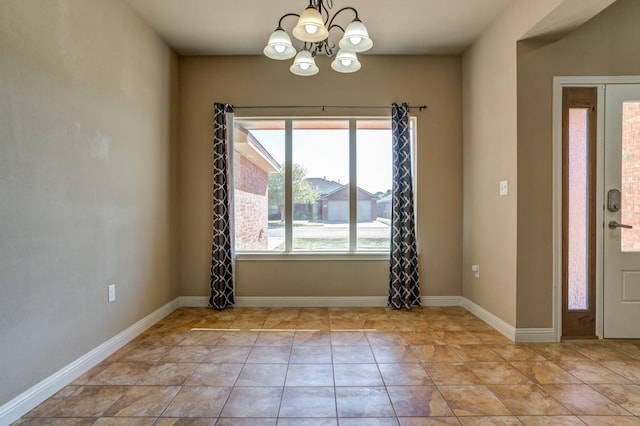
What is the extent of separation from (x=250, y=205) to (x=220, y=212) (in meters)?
0.38

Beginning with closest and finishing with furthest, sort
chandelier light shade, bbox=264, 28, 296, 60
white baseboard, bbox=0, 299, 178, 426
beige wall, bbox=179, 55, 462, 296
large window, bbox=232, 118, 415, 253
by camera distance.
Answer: white baseboard, bbox=0, 299, 178, 426
chandelier light shade, bbox=264, 28, 296, 60
beige wall, bbox=179, 55, 462, 296
large window, bbox=232, 118, 415, 253

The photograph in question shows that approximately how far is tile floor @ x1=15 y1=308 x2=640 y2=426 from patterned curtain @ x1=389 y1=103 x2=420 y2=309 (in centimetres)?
61

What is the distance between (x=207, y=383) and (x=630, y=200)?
11.8ft

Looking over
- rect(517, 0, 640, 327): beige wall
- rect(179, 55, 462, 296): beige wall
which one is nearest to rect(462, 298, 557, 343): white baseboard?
rect(517, 0, 640, 327): beige wall

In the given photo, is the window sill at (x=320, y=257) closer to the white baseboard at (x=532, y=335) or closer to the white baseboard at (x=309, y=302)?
the white baseboard at (x=309, y=302)

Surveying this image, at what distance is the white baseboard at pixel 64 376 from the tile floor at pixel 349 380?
0.17ft

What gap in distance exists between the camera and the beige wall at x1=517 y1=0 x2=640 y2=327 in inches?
112

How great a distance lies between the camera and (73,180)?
2.27m

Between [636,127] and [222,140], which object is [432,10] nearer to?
[636,127]

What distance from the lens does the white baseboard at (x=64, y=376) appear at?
5.96 feet

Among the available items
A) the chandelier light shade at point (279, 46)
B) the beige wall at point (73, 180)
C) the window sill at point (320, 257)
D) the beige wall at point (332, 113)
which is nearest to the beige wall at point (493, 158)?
the beige wall at point (332, 113)

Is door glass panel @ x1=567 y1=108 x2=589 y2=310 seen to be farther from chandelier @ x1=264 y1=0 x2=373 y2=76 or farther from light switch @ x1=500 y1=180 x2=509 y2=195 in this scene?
chandelier @ x1=264 y1=0 x2=373 y2=76

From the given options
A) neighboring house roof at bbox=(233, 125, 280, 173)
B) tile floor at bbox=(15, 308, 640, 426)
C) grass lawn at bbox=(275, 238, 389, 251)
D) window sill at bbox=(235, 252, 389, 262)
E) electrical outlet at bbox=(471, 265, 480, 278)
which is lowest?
tile floor at bbox=(15, 308, 640, 426)

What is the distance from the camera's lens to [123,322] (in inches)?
111
